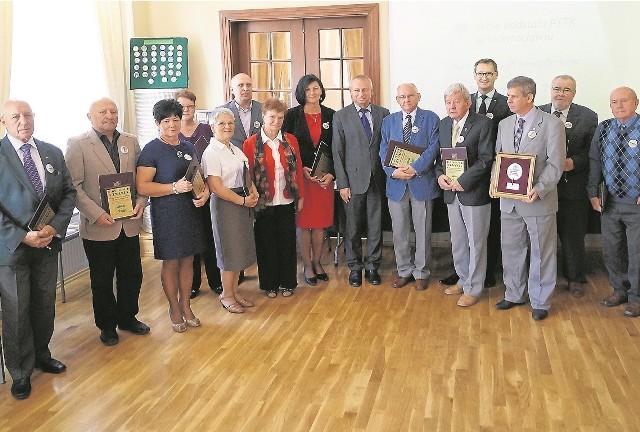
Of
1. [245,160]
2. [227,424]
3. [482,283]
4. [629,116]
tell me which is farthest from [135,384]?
[629,116]

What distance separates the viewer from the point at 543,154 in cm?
445

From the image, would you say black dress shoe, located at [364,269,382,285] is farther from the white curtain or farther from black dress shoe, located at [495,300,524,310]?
the white curtain

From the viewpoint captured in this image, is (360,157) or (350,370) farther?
(360,157)

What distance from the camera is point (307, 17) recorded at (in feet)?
22.7

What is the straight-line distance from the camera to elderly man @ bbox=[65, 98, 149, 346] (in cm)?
407

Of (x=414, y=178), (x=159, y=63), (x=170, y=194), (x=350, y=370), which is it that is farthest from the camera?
(x=159, y=63)

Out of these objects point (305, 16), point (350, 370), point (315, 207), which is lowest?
point (350, 370)

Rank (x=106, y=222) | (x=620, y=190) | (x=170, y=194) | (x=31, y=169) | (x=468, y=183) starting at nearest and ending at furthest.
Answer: (x=31, y=169), (x=106, y=222), (x=170, y=194), (x=620, y=190), (x=468, y=183)

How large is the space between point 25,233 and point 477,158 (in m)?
2.94

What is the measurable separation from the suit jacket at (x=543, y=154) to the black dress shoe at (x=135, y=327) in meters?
2.56

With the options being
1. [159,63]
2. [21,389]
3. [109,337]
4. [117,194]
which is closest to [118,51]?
[159,63]

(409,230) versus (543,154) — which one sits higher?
(543,154)

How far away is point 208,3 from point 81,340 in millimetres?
4061

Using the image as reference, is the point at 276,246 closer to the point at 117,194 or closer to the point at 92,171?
the point at 117,194
